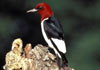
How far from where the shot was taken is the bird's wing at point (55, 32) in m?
7.87

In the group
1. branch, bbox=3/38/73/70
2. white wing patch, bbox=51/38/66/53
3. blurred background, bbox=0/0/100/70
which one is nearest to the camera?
branch, bbox=3/38/73/70

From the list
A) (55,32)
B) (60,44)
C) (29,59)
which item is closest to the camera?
Answer: (29,59)

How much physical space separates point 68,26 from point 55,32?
24.1ft

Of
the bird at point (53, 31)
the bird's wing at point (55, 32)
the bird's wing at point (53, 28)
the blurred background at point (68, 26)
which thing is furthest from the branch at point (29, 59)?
the blurred background at point (68, 26)

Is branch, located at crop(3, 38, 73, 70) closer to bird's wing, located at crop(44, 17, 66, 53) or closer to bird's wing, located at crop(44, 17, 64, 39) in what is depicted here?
bird's wing, located at crop(44, 17, 66, 53)

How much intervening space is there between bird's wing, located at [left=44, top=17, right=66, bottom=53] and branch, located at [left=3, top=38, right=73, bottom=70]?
A: 0.63 meters

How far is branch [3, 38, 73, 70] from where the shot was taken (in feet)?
22.6

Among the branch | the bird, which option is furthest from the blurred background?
the branch

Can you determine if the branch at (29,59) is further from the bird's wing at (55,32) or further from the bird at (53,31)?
the bird's wing at (55,32)

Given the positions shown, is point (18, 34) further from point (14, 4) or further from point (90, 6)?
point (90, 6)

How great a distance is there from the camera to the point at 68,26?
1547 centimetres

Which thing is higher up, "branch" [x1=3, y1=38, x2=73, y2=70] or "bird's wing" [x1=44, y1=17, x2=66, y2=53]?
"branch" [x1=3, y1=38, x2=73, y2=70]

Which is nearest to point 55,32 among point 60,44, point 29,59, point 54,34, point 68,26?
point 54,34

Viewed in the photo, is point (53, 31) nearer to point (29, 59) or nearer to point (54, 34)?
point (54, 34)
